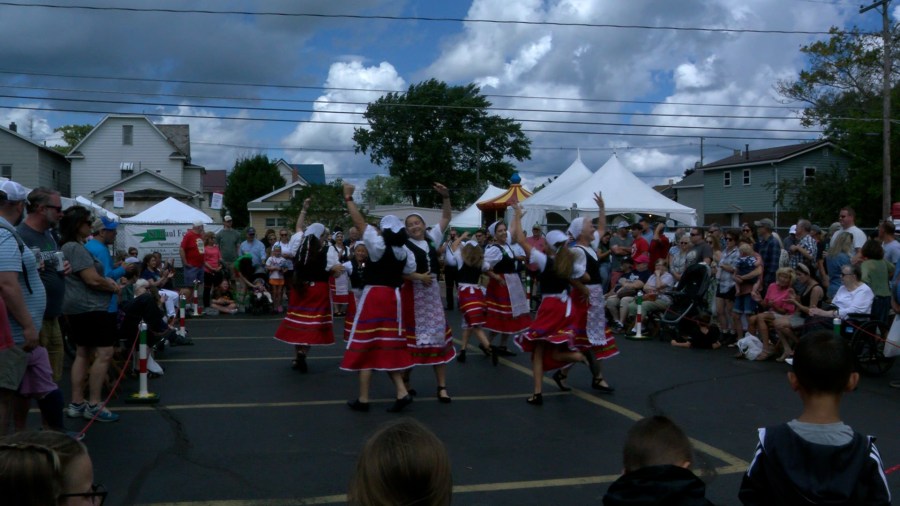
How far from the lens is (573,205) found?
849 inches

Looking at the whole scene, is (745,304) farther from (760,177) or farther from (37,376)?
(760,177)

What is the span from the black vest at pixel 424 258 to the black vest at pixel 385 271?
7.4 inches

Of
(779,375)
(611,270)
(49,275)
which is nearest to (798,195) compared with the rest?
(611,270)

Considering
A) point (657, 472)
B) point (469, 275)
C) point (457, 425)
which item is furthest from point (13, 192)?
point (469, 275)

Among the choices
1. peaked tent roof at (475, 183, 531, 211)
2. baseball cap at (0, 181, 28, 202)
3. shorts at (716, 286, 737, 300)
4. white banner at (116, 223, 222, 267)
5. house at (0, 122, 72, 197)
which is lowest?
shorts at (716, 286, 737, 300)

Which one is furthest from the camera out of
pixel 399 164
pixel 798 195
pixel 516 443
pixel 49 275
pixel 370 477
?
pixel 399 164

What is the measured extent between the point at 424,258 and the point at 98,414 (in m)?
3.35

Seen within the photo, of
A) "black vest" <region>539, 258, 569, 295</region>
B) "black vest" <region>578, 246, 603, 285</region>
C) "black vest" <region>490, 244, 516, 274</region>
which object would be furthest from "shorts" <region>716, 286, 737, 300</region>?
"black vest" <region>539, 258, 569, 295</region>

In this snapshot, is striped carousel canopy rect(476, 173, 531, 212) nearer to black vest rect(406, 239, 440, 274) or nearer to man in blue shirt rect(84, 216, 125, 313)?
black vest rect(406, 239, 440, 274)

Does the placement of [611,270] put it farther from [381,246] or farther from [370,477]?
[370,477]

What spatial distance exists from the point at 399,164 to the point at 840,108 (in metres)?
34.7

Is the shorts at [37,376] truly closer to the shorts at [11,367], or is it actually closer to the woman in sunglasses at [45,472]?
the shorts at [11,367]

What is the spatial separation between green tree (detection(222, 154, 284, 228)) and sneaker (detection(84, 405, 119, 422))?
5988 centimetres

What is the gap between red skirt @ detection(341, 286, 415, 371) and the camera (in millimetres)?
8039
